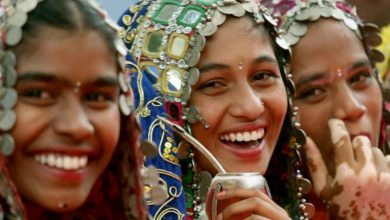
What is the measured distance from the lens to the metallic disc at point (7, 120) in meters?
2.95

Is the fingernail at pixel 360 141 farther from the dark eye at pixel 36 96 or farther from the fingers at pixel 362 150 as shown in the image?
the dark eye at pixel 36 96

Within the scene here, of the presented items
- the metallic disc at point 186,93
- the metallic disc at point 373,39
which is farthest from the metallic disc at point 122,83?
the metallic disc at point 373,39

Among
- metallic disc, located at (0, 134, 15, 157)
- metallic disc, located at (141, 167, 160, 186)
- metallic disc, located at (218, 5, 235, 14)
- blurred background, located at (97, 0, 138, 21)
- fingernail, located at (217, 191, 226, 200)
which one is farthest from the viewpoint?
blurred background, located at (97, 0, 138, 21)

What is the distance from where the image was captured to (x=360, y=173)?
4082 mm

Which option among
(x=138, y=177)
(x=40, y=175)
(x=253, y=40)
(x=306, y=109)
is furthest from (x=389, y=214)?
(x=40, y=175)

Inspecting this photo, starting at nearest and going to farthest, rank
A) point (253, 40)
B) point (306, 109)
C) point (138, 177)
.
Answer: point (138, 177)
point (253, 40)
point (306, 109)

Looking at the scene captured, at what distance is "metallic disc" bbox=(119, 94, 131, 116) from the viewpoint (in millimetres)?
3174

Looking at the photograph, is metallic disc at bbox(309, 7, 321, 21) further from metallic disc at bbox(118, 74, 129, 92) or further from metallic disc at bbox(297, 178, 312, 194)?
metallic disc at bbox(118, 74, 129, 92)

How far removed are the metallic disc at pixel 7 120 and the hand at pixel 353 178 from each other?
1443 mm

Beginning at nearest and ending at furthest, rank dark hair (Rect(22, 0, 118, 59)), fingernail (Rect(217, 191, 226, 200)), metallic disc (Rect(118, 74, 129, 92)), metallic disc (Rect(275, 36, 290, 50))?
dark hair (Rect(22, 0, 118, 59))
metallic disc (Rect(118, 74, 129, 92))
fingernail (Rect(217, 191, 226, 200))
metallic disc (Rect(275, 36, 290, 50))

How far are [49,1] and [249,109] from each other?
34.7 inches

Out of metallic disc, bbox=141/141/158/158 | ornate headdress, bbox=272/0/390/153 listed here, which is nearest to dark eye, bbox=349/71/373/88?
ornate headdress, bbox=272/0/390/153

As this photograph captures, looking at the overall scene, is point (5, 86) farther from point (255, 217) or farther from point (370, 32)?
point (370, 32)

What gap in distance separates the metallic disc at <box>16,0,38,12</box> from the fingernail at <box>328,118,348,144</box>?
137 cm
